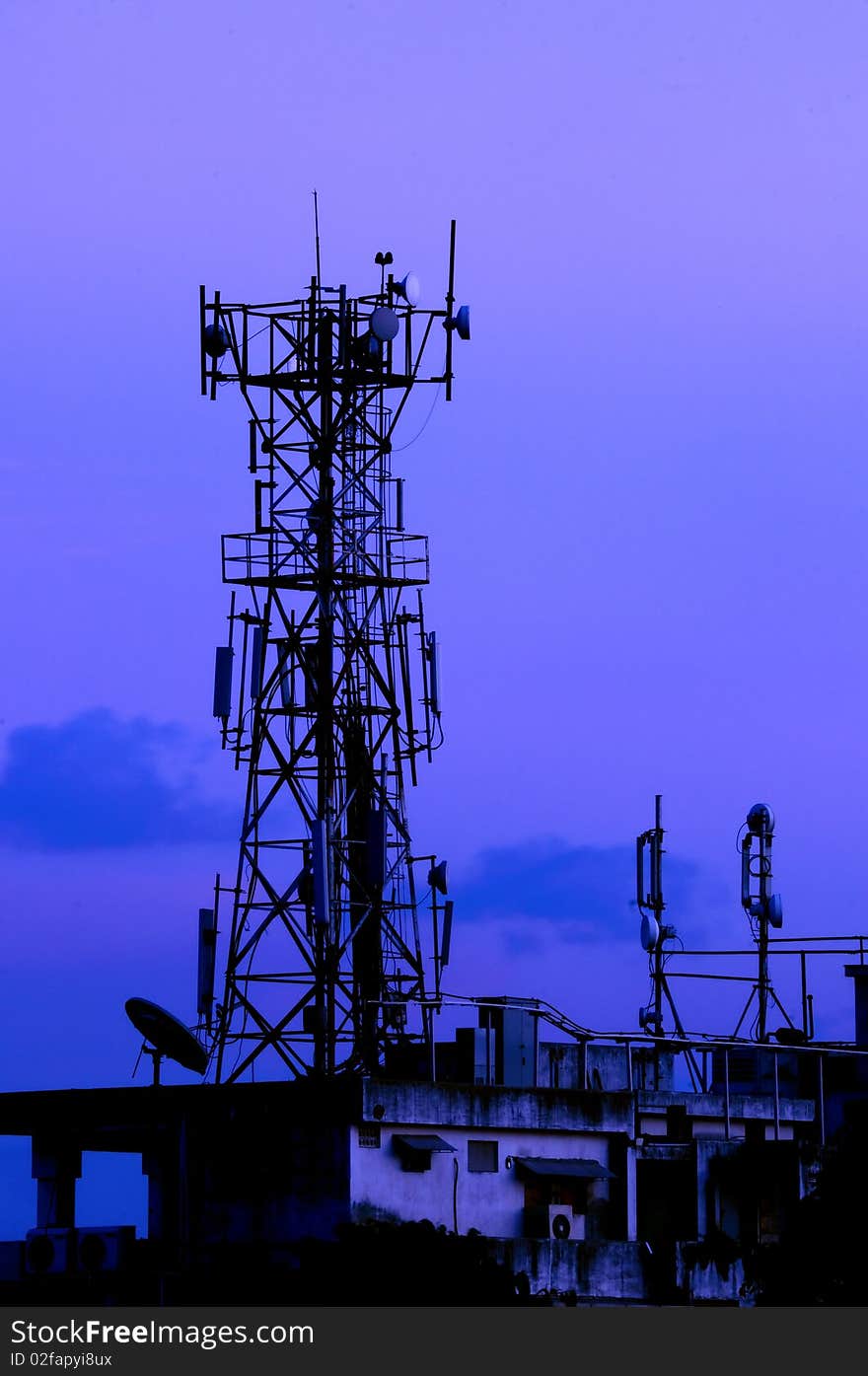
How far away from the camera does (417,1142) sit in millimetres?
46688

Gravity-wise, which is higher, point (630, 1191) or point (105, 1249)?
point (630, 1191)

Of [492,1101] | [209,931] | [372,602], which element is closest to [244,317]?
[372,602]

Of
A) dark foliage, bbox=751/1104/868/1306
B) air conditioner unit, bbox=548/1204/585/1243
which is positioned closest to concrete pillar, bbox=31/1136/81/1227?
air conditioner unit, bbox=548/1204/585/1243

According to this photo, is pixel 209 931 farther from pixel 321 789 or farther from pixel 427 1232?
pixel 427 1232

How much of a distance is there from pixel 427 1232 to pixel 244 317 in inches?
790

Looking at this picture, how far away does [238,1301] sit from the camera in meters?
45.6

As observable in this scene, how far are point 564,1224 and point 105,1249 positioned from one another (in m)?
7.95

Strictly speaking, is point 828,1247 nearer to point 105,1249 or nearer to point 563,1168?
point 563,1168

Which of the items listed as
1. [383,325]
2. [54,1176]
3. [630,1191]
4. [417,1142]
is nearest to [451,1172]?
[417,1142]

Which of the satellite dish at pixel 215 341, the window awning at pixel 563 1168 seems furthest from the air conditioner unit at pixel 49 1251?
the satellite dish at pixel 215 341

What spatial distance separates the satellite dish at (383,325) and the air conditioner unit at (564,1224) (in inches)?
691

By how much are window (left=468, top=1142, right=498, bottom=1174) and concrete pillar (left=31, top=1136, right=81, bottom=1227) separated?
290 inches

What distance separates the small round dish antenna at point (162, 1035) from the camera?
48.9m

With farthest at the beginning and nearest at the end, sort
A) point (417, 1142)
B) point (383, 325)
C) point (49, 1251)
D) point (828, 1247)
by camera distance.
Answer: point (383, 325) < point (828, 1247) < point (49, 1251) < point (417, 1142)
